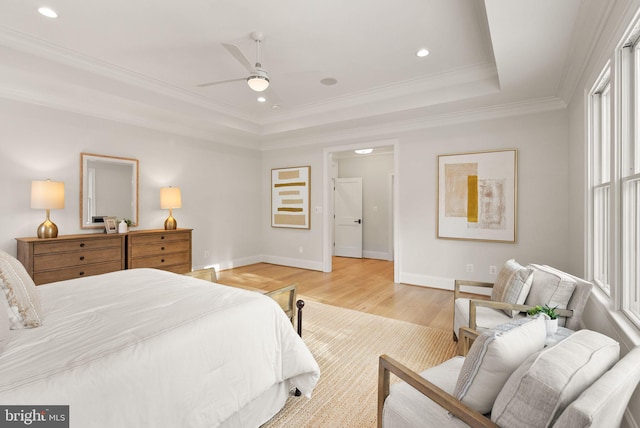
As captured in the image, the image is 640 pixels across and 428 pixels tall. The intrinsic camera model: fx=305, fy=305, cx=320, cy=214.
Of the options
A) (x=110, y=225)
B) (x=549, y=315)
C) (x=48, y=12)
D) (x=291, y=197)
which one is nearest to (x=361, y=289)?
(x=291, y=197)

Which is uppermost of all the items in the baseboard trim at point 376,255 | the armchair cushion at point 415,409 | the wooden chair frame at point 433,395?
the wooden chair frame at point 433,395

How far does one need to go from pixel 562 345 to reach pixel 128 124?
536 cm

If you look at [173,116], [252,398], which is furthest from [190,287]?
[173,116]

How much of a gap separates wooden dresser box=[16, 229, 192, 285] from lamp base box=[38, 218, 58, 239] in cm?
9

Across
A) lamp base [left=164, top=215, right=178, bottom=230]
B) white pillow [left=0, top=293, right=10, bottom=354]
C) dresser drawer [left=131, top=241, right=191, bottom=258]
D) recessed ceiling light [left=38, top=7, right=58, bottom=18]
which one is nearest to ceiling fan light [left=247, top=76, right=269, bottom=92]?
recessed ceiling light [left=38, top=7, right=58, bottom=18]

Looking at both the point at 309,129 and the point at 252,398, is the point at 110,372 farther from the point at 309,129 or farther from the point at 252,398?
the point at 309,129

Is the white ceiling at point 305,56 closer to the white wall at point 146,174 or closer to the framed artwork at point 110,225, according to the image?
the white wall at point 146,174

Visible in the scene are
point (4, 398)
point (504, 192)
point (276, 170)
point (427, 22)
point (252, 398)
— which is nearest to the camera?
point (4, 398)

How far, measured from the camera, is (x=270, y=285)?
482 centimetres

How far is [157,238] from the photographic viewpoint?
14.4ft

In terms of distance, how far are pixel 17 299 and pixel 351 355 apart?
2.22 m

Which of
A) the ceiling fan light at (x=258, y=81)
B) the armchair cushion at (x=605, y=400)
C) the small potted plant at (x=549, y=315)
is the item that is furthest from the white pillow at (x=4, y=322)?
the small potted plant at (x=549, y=315)

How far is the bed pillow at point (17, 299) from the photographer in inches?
56.9

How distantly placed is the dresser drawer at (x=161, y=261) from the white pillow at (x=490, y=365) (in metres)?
4.20
